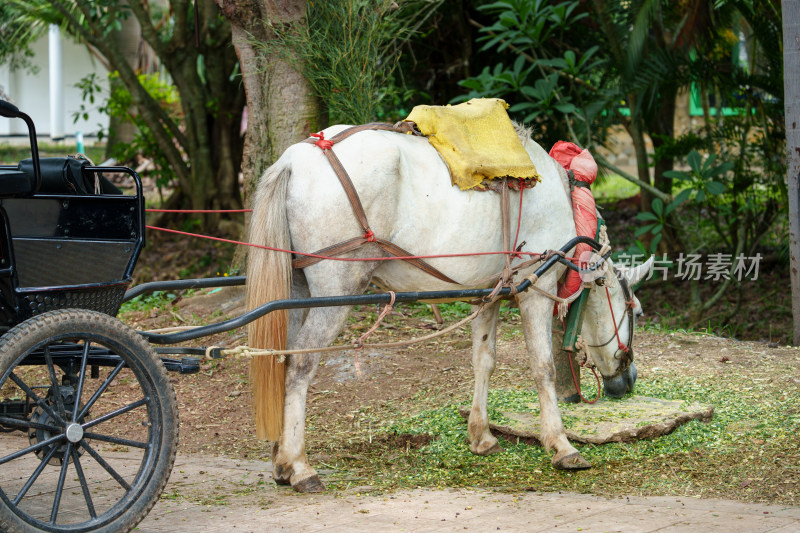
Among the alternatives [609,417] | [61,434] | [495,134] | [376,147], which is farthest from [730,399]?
[61,434]

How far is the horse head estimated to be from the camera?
5059 millimetres

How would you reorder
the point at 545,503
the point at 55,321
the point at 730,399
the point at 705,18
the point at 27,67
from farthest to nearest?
the point at 27,67 → the point at 705,18 → the point at 730,399 → the point at 545,503 → the point at 55,321

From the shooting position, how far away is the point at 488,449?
4.80 meters

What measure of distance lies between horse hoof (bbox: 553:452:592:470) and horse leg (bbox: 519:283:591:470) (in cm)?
12

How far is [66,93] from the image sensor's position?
838 inches

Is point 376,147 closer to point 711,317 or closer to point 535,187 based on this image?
point 535,187

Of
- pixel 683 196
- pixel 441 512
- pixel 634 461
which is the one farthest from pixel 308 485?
pixel 683 196

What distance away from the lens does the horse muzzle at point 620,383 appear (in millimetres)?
5270

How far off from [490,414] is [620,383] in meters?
0.83

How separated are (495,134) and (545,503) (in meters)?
1.86

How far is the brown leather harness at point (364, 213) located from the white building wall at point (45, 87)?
706 inches

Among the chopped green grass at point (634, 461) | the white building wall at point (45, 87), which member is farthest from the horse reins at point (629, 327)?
the white building wall at point (45, 87)

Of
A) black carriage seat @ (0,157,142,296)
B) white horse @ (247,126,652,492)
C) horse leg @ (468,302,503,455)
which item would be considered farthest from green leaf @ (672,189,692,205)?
black carriage seat @ (0,157,142,296)

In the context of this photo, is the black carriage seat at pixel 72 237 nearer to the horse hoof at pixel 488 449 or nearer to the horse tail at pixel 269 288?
the horse tail at pixel 269 288
